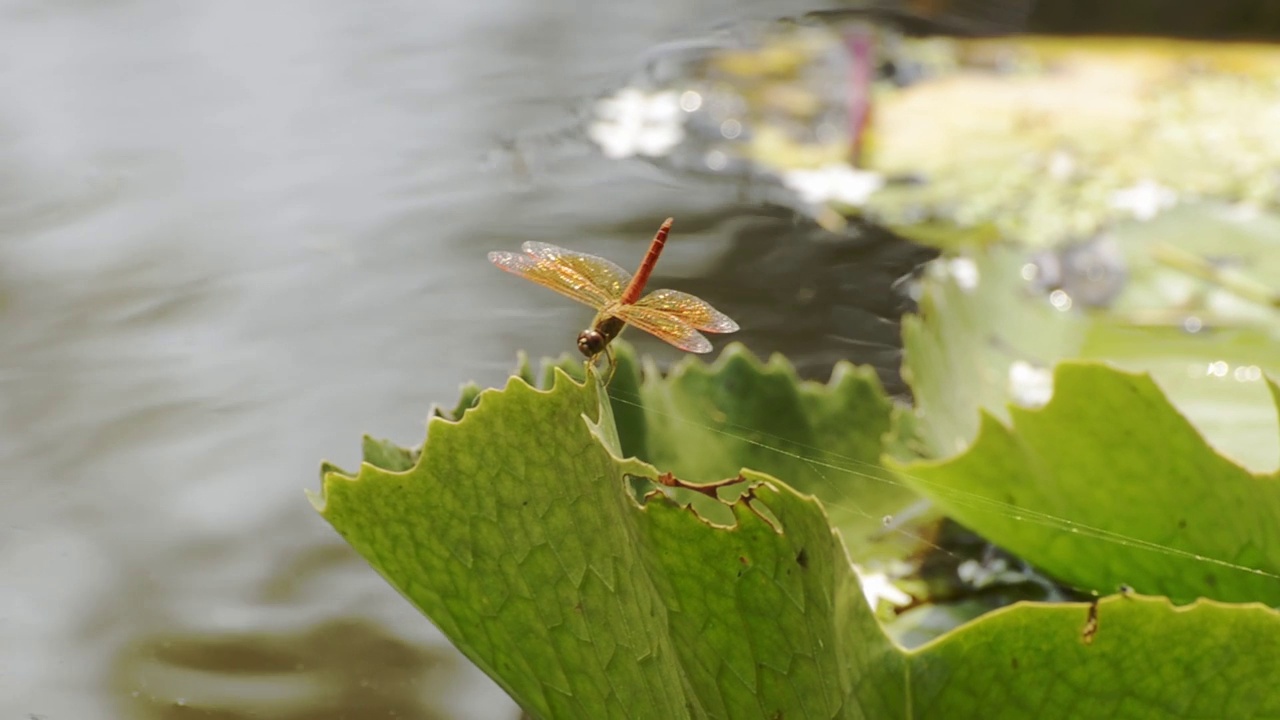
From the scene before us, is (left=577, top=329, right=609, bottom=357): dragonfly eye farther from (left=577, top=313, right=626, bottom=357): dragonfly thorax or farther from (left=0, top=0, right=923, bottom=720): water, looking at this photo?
(left=0, top=0, right=923, bottom=720): water

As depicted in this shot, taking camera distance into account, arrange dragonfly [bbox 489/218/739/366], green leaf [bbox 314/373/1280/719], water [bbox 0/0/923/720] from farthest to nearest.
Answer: water [bbox 0/0/923/720], dragonfly [bbox 489/218/739/366], green leaf [bbox 314/373/1280/719]

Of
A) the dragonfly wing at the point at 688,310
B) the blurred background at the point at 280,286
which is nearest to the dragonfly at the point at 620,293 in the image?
the dragonfly wing at the point at 688,310

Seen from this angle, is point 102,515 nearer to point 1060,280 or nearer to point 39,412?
point 39,412

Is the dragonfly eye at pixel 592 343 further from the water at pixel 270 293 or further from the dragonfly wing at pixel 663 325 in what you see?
the water at pixel 270 293

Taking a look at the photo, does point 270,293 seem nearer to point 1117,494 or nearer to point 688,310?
point 688,310

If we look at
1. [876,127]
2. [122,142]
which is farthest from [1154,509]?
[122,142]

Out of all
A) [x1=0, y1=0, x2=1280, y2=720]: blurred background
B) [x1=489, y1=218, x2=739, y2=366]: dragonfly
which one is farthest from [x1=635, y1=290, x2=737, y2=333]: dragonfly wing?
[x1=0, y1=0, x2=1280, y2=720]: blurred background
